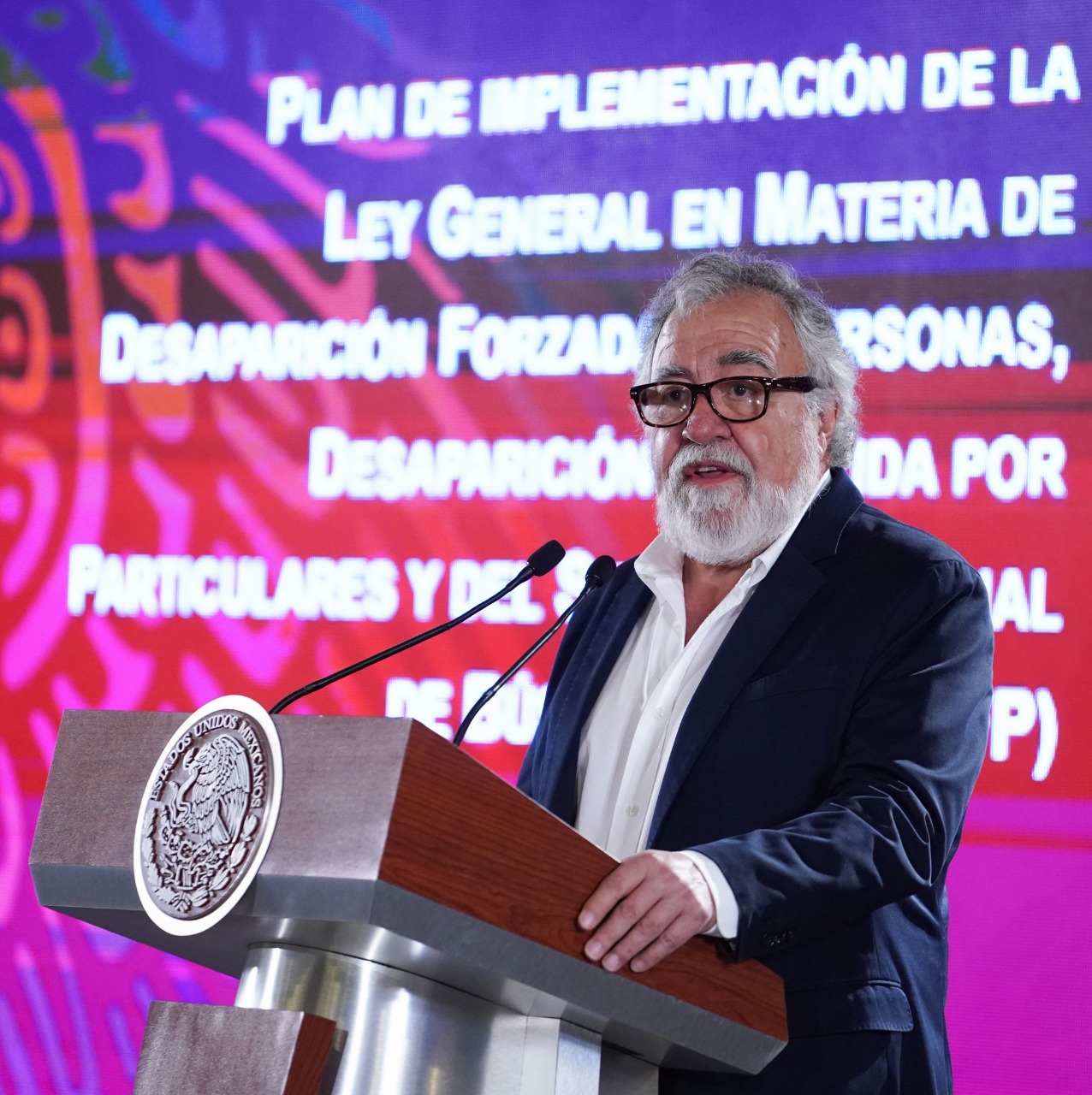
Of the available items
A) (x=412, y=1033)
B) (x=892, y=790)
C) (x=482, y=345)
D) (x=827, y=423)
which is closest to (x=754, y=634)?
(x=892, y=790)

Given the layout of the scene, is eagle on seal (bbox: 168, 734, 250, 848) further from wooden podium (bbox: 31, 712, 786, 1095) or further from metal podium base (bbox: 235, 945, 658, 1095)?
metal podium base (bbox: 235, 945, 658, 1095)

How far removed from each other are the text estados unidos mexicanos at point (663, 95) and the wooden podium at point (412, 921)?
2.32 m

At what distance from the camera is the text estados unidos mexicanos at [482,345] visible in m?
3.04

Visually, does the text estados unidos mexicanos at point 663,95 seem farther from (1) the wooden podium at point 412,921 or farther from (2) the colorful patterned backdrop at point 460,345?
(1) the wooden podium at point 412,921

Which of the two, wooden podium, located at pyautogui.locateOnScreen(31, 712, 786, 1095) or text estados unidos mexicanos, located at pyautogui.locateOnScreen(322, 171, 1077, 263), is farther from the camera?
text estados unidos mexicanos, located at pyautogui.locateOnScreen(322, 171, 1077, 263)

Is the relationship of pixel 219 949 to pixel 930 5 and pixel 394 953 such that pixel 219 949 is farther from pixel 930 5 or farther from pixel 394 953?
pixel 930 5

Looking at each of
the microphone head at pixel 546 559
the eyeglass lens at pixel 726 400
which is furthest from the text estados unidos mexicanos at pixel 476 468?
the microphone head at pixel 546 559

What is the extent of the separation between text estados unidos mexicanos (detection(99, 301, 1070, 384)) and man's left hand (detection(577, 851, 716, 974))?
1979 mm

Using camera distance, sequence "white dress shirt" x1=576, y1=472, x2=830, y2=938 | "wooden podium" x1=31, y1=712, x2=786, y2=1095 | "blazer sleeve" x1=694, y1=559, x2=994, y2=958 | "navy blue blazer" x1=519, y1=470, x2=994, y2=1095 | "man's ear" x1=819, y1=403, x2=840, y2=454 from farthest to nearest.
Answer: "man's ear" x1=819, y1=403, x2=840, y2=454
"white dress shirt" x1=576, y1=472, x2=830, y2=938
"navy blue blazer" x1=519, y1=470, x2=994, y2=1095
"blazer sleeve" x1=694, y1=559, x2=994, y2=958
"wooden podium" x1=31, y1=712, x2=786, y2=1095

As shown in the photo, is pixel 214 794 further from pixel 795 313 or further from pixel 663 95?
pixel 663 95

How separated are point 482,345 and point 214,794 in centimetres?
227

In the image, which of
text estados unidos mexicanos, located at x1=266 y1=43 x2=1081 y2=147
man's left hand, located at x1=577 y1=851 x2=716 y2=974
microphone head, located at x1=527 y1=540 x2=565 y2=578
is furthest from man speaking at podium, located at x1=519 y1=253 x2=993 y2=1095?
text estados unidos mexicanos, located at x1=266 y1=43 x2=1081 y2=147

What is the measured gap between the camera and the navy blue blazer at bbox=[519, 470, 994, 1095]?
1570 millimetres

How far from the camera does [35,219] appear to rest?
12.3ft
